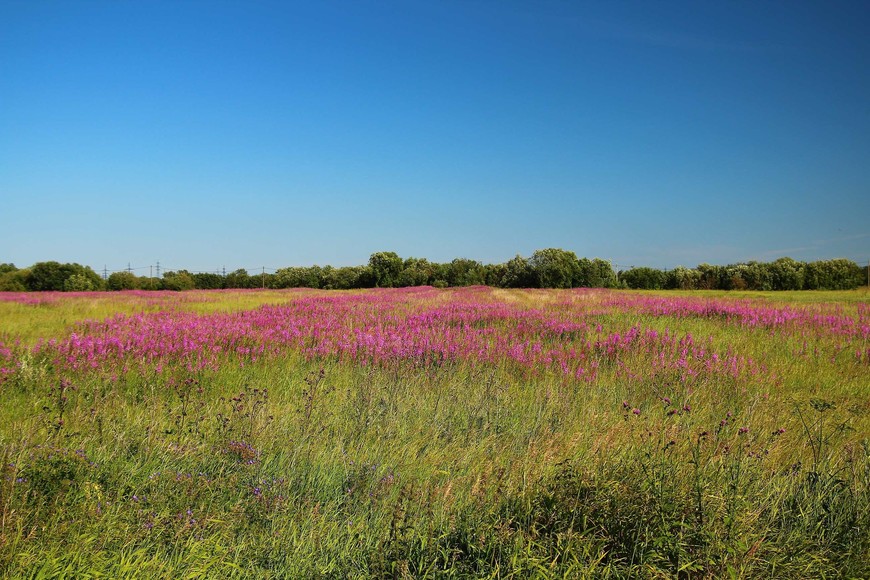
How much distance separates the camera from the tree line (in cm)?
4612

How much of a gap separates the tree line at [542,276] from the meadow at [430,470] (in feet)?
137

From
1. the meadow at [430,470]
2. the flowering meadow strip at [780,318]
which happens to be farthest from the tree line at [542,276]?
the meadow at [430,470]

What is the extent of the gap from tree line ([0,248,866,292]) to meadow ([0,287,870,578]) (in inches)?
1646

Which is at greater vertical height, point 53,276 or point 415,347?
point 53,276

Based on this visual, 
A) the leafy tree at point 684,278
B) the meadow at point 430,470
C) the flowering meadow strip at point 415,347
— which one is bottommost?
the meadow at point 430,470

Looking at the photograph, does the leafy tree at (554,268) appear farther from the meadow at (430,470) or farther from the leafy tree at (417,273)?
the meadow at (430,470)

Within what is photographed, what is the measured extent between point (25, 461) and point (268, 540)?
1.83 meters

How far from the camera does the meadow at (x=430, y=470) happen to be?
2426mm

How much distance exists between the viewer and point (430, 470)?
351 centimetres

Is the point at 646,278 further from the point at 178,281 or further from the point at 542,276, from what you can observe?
the point at 178,281

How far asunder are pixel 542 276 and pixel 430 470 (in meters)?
45.3

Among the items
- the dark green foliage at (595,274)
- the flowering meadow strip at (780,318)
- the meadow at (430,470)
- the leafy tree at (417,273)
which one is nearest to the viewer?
the meadow at (430,470)

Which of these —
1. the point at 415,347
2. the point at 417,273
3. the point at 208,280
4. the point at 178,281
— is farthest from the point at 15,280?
the point at 415,347

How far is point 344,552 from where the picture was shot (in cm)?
245
